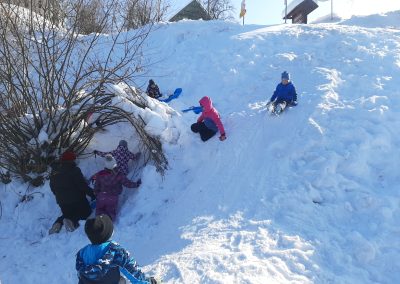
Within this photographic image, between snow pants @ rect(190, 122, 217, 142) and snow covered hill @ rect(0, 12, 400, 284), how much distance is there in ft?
0.42

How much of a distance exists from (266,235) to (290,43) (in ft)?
26.6

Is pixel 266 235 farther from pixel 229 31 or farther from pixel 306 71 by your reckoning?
pixel 229 31

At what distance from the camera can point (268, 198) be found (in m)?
6.08

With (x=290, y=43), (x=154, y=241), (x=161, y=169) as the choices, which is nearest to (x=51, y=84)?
(x=161, y=169)

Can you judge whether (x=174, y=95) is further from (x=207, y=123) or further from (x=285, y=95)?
(x=285, y=95)

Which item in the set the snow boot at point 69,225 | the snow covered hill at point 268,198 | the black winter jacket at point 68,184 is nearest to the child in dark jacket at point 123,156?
the snow covered hill at point 268,198

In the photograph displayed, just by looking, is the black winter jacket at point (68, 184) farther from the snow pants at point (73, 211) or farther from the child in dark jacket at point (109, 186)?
the child in dark jacket at point (109, 186)

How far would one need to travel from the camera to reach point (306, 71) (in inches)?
398

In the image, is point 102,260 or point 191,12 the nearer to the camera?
Result: point 102,260

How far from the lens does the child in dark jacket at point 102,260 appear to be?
3.80 metres

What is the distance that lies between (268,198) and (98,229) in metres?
2.96

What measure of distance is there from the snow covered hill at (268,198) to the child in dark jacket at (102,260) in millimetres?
780

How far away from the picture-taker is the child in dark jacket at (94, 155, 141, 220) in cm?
676

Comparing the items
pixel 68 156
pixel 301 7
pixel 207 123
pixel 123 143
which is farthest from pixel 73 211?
pixel 301 7
